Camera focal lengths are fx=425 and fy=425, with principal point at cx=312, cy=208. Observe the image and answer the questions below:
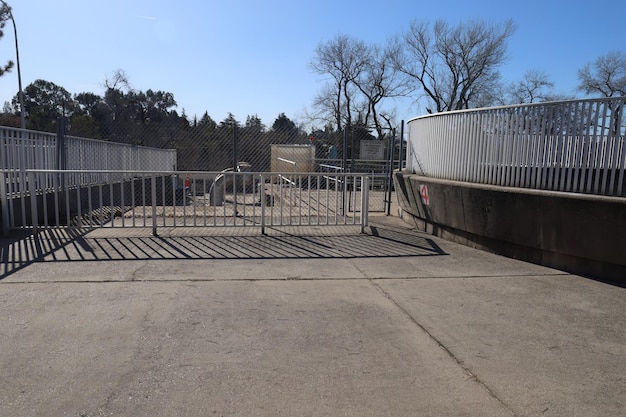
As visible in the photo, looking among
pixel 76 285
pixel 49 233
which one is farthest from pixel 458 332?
pixel 49 233

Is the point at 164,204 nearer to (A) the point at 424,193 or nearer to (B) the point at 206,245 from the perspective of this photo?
(B) the point at 206,245

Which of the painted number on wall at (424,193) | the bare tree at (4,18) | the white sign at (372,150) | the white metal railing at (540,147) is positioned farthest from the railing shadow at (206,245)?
the bare tree at (4,18)

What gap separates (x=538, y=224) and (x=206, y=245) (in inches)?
202

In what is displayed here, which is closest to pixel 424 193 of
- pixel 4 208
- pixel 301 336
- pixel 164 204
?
pixel 164 204

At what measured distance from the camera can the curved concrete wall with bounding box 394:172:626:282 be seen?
5.40 m

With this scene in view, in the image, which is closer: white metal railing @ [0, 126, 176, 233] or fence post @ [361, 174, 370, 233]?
white metal railing @ [0, 126, 176, 233]

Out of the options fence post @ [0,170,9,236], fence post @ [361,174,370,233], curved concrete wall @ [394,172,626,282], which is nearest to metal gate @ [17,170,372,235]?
fence post @ [361,174,370,233]

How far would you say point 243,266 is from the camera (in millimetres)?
5918

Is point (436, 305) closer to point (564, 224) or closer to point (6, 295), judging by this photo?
point (564, 224)

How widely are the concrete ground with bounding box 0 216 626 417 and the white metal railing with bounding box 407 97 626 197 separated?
134 cm

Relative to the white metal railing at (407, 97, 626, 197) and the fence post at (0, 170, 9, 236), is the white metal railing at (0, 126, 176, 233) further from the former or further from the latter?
Result: the white metal railing at (407, 97, 626, 197)

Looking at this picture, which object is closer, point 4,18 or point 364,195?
point 364,195

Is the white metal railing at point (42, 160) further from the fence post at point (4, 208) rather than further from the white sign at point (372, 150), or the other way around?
the white sign at point (372, 150)

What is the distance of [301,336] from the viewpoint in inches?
147
